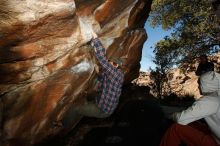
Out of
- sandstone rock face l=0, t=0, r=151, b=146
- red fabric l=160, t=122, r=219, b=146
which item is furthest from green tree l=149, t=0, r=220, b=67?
red fabric l=160, t=122, r=219, b=146

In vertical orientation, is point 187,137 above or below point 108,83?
below

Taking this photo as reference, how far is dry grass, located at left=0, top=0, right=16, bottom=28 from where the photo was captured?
4965mm

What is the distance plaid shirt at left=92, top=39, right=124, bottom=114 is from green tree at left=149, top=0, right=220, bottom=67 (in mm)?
8179

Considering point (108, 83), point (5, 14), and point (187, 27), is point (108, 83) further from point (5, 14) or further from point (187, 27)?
point (187, 27)

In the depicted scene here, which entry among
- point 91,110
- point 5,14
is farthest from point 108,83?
point 5,14

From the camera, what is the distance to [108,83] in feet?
21.8

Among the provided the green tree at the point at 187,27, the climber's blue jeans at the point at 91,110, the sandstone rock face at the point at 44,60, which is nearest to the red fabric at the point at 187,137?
the climber's blue jeans at the point at 91,110

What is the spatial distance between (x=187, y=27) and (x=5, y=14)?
10770mm

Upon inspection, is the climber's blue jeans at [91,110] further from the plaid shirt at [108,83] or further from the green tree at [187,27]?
the green tree at [187,27]

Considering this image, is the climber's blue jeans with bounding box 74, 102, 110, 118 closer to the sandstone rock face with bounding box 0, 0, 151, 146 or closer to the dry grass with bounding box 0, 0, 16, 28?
the sandstone rock face with bounding box 0, 0, 151, 146

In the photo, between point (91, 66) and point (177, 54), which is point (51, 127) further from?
point (177, 54)

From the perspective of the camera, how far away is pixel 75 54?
673cm

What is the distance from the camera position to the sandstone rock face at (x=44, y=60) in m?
5.45

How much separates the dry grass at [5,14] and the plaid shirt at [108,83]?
203cm
